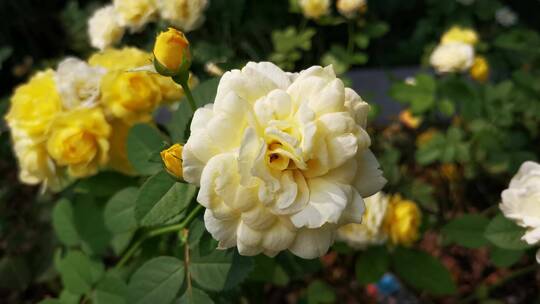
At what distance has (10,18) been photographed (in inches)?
108

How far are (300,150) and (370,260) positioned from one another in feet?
2.20

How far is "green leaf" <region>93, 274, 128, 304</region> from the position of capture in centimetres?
91

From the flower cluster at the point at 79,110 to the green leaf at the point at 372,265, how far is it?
537 millimetres

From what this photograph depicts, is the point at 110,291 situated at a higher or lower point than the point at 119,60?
lower

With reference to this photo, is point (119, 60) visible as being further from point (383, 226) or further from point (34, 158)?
point (383, 226)

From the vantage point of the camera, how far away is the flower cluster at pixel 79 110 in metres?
0.87

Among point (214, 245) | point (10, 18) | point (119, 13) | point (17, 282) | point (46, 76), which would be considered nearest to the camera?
point (214, 245)

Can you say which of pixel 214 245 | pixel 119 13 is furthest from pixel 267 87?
pixel 119 13

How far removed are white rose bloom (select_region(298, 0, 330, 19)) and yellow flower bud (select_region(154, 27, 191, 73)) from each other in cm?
91

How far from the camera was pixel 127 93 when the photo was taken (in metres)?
0.87

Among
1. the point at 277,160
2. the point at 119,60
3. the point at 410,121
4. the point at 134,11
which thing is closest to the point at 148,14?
the point at 134,11

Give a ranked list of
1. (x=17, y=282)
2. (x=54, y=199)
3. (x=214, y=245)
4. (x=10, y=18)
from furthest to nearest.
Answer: (x=10, y=18) → (x=54, y=199) → (x=17, y=282) → (x=214, y=245)

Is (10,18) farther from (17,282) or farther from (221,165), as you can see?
(221,165)

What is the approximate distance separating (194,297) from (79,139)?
12.1 inches
